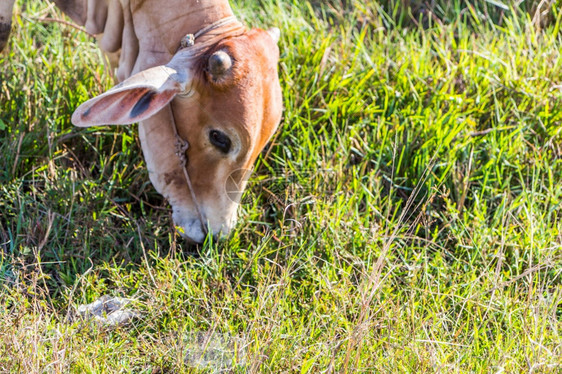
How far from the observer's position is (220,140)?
3443mm

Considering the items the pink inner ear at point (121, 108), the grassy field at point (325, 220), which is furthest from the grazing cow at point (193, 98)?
the grassy field at point (325, 220)

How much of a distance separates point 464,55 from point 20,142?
2.63 meters

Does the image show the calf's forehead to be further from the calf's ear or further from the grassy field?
the grassy field

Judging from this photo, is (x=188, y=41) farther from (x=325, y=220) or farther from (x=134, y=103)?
(x=325, y=220)

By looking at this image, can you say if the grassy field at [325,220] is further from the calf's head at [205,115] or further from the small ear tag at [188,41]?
the small ear tag at [188,41]

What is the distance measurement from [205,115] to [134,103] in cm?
30

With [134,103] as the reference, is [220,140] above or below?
below

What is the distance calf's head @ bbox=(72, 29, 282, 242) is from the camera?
130 inches

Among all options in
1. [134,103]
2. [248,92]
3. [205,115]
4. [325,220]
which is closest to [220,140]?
[205,115]

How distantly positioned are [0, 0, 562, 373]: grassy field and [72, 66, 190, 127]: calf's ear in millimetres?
590

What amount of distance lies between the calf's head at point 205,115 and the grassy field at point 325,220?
22 cm

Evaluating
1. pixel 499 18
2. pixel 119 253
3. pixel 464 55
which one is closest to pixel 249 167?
pixel 119 253

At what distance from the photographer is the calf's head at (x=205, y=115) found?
130 inches

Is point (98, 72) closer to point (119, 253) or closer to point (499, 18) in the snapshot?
point (119, 253)
